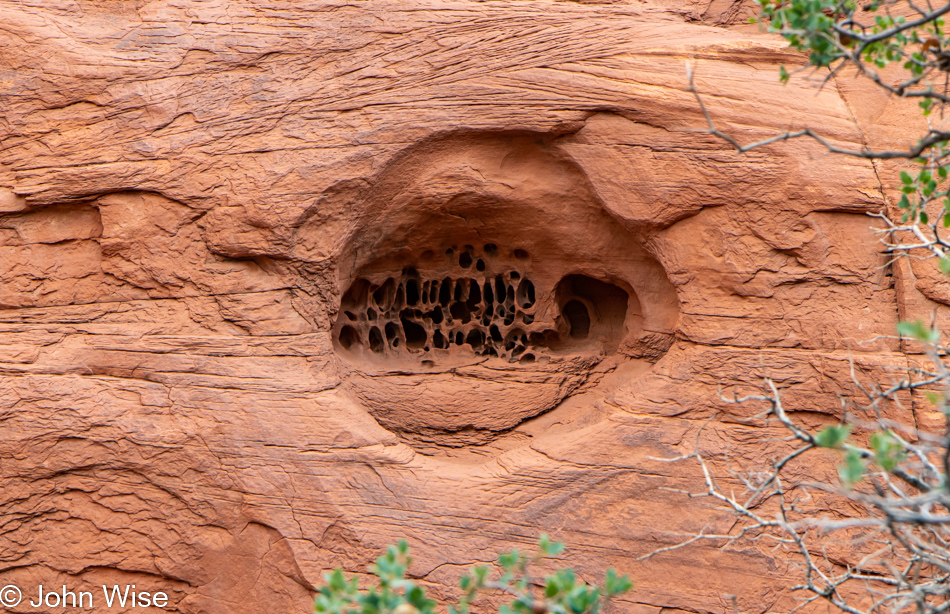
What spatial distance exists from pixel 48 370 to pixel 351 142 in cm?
153

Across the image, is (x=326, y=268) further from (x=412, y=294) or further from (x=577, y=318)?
(x=577, y=318)

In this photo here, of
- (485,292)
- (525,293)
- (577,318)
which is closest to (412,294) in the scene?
(485,292)

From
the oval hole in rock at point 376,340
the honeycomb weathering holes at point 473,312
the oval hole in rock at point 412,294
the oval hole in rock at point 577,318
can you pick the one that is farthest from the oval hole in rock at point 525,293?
the oval hole in rock at point 376,340

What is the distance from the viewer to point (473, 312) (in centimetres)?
374

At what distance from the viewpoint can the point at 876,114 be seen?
3.16 meters

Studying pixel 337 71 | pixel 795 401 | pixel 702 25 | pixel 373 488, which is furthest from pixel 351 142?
pixel 795 401

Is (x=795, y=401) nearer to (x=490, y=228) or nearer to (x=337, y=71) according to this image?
(x=490, y=228)

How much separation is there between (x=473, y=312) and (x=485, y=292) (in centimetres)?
11

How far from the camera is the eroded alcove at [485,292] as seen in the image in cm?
334

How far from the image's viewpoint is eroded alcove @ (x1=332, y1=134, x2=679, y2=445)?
11.0 ft

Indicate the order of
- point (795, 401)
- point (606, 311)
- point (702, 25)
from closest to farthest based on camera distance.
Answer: point (795, 401) < point (702, 25) < point (606, 311)

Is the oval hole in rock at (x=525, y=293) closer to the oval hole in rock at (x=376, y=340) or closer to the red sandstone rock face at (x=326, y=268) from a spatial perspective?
the red sandstone rock face at (x=326, y=268)

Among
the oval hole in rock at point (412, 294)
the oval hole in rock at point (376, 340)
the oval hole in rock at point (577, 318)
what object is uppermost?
the oval hole in rock at point (412, 294)

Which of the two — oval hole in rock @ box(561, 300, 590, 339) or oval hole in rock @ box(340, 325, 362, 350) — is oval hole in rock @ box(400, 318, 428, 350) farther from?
oval hole in rock @ box(561, 300, 590, 339)
